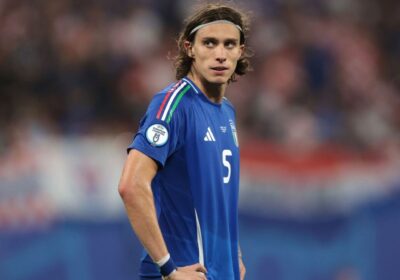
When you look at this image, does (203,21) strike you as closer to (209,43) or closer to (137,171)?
(209,43)

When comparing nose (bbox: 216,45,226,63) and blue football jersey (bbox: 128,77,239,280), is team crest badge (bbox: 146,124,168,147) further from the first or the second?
nose (bbox: 216,45,226,63)

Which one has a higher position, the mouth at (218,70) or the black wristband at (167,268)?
the mouth at (218,70)

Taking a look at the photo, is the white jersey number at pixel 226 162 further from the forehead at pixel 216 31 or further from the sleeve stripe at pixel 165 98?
the forehead at pixel 216 31

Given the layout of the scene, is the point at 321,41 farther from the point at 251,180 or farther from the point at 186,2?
the point at 251,180

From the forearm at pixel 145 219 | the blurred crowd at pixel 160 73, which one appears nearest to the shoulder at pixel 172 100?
the forearm at pixel 145 219

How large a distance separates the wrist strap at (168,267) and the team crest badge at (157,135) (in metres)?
0.59

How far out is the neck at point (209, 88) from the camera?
19.4 feet

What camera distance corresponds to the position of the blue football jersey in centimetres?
552

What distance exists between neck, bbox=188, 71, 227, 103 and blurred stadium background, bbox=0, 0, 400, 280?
15.2 ft

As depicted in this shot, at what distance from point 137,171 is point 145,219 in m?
0.25

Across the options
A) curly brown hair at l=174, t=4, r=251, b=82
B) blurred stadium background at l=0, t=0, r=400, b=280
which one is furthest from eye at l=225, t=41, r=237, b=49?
blurred stadium background at l=0, t=0, r=400, b=280

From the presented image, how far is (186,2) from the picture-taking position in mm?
14500

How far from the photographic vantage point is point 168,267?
5293mm

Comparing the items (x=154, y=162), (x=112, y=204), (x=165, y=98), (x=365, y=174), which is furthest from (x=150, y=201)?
(x=365, y=174)
